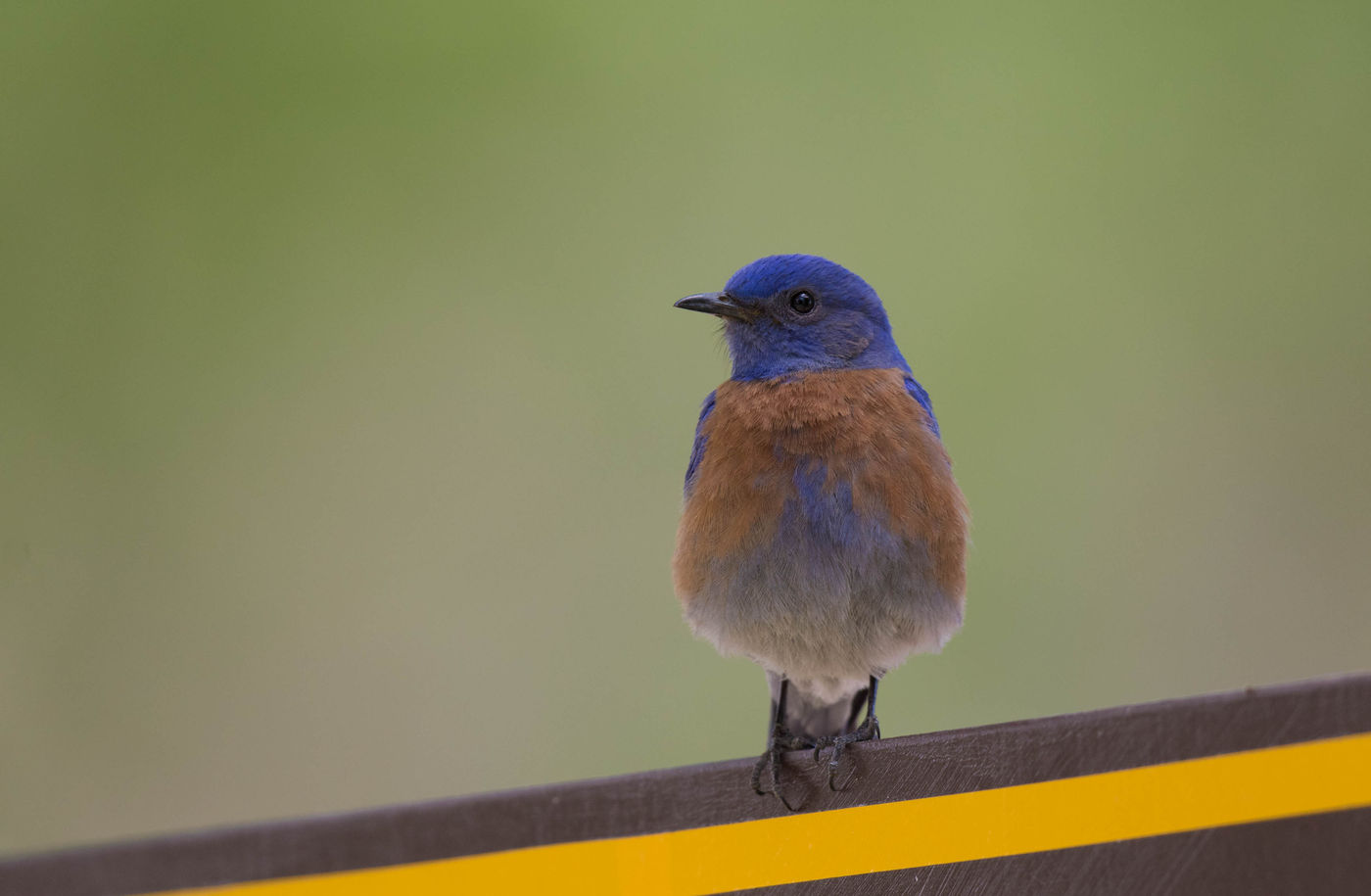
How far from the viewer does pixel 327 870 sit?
6.04 ft

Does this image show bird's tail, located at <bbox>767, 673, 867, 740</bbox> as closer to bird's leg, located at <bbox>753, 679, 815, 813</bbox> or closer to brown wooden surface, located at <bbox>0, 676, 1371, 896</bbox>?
bird's leg, located at <bbox>753, 679, 815, 813</bbox>

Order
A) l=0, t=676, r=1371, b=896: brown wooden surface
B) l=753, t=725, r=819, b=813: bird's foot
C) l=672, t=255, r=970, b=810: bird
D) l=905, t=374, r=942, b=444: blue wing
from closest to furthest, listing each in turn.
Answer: l=0, t=676, r=1371, b=896: brown wooden surface → l=753, t=725, r=819, b=813: bird's foot → l=672, t=255, r=970, b=810: bird → l=905, t=374, r=942, b=444: blue wing

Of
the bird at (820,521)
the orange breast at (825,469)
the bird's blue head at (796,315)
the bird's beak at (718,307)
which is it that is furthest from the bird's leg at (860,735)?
the bird's beak at (718,307)

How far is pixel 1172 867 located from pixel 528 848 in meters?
0.89

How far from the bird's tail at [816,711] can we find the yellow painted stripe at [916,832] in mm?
1192

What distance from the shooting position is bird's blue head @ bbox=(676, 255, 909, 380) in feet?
9.27

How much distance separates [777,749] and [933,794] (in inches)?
17.5

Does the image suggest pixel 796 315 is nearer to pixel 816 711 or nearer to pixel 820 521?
pixel 820 521

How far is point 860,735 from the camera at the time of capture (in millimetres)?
2523

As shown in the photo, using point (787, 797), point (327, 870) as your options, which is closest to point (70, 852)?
point (327, 870)

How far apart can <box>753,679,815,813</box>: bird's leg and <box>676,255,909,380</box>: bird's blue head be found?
789 millimetres

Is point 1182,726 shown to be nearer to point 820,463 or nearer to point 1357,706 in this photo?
point 1357,706

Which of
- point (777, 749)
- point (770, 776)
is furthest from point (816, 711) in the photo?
point (770, 776)

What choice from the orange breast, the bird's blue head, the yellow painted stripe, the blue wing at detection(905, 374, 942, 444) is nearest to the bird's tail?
the orange breast
